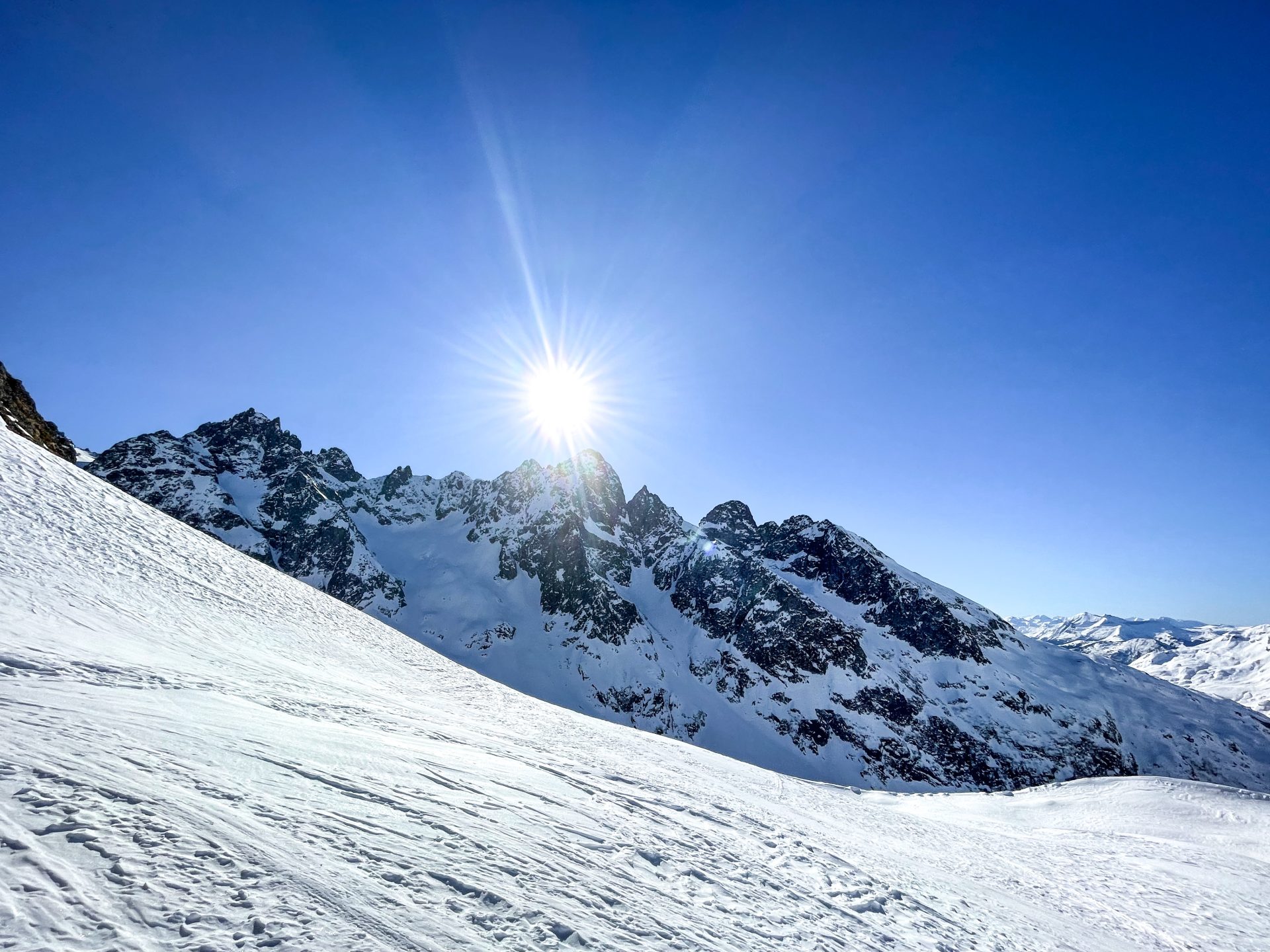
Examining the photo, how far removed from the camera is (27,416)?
3278cm

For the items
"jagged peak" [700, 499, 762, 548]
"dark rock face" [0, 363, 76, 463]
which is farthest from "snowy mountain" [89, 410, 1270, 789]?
"dark rock face" [0, 363, 76, 463]

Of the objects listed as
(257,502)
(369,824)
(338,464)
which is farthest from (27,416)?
(338,464)

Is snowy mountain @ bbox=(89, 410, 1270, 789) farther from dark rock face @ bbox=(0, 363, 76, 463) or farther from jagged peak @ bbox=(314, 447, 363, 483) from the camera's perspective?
dark rock face @ bbox=(0, 363, 76, 463)

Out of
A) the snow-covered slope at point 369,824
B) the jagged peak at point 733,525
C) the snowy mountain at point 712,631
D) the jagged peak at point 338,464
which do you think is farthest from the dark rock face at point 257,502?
the snow-covered slope at point 369,824

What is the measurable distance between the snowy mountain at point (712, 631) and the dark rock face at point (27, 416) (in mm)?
77667

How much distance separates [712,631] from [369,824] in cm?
12985

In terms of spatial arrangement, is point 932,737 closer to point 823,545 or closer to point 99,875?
point 823,545

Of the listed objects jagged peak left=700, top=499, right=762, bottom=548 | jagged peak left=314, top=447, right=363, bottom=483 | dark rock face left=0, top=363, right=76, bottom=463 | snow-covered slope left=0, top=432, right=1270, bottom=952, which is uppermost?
jagged peak left=700, top=499, right=762, bottom=548

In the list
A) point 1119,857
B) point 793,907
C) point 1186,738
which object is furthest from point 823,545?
point 793,907

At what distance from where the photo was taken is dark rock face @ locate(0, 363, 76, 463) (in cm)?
2992

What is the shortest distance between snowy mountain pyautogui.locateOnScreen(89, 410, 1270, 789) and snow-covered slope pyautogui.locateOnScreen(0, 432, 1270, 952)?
3383 inches

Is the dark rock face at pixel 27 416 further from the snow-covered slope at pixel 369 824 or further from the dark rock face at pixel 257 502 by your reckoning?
the dark rock face at pixel 257 502

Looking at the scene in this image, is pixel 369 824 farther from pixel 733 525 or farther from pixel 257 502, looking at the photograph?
pixel 733 525

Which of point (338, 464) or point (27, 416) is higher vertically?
point (338, 464)
